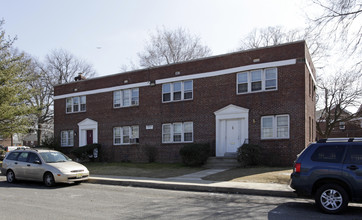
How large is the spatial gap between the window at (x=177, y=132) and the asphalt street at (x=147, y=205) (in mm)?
9632

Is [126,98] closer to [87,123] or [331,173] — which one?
[87,123]

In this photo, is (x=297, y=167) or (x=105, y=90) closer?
(x=297, y=167)

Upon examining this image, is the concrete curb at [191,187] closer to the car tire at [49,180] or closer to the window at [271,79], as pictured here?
the car tire at [49,180]

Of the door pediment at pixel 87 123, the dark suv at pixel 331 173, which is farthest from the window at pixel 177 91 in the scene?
the dark suv at pixel 331 173

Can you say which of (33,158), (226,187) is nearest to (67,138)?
(33,158)

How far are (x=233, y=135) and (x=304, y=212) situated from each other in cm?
1180

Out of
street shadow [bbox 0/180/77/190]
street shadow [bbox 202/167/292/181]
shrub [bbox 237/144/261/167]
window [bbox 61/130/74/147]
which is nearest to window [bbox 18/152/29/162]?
street shadow [bbox 0/180/77/190]

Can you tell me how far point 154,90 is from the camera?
936 inches

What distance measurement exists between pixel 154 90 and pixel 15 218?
54.4 ft

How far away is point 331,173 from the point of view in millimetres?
8062

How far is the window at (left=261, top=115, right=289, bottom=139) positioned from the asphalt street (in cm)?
822

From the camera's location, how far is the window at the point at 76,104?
2820 centimetres

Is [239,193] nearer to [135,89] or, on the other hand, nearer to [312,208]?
[312,208]

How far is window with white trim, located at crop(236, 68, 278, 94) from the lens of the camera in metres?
18.9
